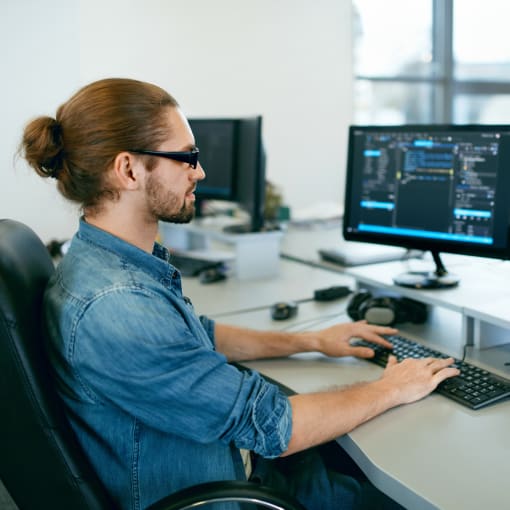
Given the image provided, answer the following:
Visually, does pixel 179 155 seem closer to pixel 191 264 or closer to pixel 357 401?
pixel 357 401

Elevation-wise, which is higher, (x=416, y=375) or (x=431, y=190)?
(x=431, y=190)

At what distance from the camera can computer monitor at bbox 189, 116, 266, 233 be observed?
8.29ft

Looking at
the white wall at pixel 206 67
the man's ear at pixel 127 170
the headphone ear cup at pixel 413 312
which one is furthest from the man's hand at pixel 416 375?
the white wall at pixel 206 67

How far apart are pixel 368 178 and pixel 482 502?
110 centimetres

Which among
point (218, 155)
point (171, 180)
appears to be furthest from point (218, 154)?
point (171, 180)

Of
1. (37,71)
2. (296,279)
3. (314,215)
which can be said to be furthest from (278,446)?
(37,71)

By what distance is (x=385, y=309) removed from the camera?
1750 mm

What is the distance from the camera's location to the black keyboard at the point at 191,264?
259cm

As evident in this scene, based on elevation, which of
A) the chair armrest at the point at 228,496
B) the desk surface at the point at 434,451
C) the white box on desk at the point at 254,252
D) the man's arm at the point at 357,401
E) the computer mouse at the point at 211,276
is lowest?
the chair armrest at the point at 228,496

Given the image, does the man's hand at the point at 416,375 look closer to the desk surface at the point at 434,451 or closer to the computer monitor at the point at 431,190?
the desk surface at the point at 434,451

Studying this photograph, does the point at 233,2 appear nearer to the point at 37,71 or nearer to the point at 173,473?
the point at 37,71

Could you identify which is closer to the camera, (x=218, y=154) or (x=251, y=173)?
(x=251, y=173)

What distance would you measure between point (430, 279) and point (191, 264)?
1.18m

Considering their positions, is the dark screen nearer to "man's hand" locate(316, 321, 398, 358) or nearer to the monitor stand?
the monitor stand
